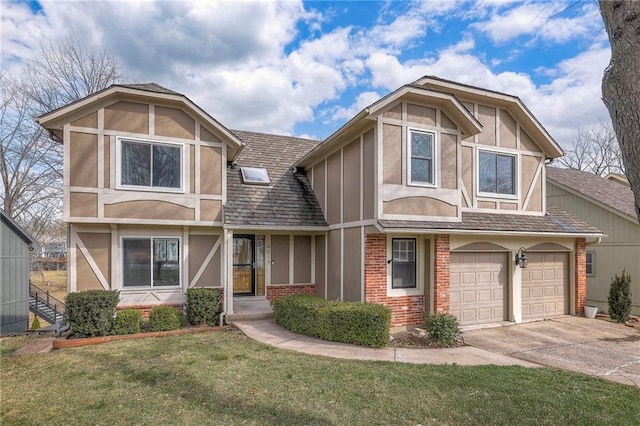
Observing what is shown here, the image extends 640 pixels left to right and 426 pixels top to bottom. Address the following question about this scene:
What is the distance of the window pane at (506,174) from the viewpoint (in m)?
11.2

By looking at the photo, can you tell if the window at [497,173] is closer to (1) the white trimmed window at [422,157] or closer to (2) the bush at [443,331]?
(1) the white trimmed window at [422,157]

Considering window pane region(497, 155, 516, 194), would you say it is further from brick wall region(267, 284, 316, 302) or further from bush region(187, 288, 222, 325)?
bush region(187, 288, 222, 325)

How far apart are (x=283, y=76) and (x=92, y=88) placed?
40.4ft

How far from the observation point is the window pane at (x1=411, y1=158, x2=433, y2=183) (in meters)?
9.30

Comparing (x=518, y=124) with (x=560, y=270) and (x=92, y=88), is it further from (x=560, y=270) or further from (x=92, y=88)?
(x=92, y=88)

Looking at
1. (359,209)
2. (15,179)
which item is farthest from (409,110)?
(15,179)

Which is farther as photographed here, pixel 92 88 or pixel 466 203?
pixel 92 88

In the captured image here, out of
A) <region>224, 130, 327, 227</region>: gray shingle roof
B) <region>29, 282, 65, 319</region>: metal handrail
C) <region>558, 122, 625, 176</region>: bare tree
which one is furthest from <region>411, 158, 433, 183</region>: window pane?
<region>558, 122, 625, 176</region>: bare tree

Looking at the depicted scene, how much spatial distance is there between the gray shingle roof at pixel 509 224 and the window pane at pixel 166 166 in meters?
5.69

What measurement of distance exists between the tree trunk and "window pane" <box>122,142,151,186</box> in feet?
32.0

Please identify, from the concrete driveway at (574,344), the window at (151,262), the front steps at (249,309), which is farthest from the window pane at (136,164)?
the concrete driveway at (574,344)

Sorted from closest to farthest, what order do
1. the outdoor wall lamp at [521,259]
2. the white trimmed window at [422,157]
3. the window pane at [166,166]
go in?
the white trimmed window at [422,157] → the window pane at [166,166] → the outdoor wall lamp at [521,259]

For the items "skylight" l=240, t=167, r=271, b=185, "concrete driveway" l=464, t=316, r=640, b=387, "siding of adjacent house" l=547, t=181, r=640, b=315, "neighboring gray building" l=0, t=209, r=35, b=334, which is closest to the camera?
"concrete driveway" l=464, t=316, r=640, b=387

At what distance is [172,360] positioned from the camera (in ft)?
22.0
